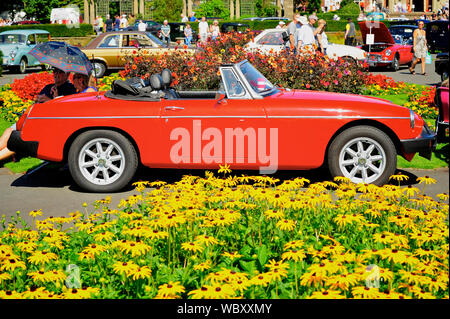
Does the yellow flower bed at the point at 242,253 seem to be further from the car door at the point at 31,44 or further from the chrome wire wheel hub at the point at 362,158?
the car door at the point at 31,44

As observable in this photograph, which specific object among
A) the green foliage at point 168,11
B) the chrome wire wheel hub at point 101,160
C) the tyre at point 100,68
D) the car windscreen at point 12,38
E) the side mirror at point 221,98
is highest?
the green foliage at point 168,11

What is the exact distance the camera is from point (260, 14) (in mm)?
Answer: 64250

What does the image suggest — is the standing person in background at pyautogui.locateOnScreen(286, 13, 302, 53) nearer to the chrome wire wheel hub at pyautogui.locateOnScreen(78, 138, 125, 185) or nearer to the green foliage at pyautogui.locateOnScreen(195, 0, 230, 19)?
the chrome wire wheel hub at pyautogui.locateOnScreen(78, 138, 125, 185)

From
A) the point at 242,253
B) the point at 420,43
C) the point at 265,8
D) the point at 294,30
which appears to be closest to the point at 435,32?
the point at 420,43

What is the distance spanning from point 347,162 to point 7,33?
22.5 m

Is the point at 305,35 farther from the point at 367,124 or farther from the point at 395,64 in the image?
the point at 367,124

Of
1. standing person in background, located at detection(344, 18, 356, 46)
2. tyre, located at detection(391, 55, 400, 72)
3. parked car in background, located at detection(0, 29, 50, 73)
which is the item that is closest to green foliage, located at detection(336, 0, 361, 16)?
standing person in background, located at detection(344, 18, 356, 46)

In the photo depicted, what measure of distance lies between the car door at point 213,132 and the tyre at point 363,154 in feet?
2.93

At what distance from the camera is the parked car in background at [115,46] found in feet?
74.2

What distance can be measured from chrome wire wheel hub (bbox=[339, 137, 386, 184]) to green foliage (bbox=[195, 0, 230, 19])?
56508mm

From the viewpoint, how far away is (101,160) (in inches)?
309

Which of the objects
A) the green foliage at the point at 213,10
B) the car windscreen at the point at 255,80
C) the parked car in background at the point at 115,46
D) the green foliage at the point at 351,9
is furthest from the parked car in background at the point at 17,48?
the green foliage at the point at 351,9

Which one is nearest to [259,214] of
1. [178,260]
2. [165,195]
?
[165,195]
